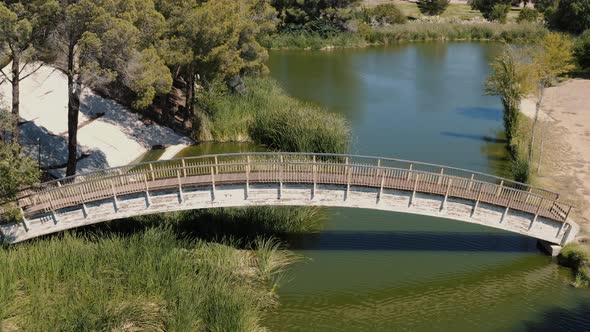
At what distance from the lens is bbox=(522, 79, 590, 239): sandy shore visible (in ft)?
80.6

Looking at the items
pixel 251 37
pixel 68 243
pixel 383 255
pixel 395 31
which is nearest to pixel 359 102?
pixel 251 37

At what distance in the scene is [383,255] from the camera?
2053 cm

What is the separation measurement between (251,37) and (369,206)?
18945mm

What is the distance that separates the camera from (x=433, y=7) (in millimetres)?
93062

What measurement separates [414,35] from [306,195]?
6163cm

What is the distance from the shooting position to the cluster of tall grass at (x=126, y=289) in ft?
44.8

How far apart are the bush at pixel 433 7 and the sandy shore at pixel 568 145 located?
161 feet

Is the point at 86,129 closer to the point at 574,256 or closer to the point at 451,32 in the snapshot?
the point at 574,256

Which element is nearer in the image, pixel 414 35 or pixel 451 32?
pixel 414 35

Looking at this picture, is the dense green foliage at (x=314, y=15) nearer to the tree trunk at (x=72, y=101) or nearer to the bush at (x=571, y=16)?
the bush at (x=571, y=16)

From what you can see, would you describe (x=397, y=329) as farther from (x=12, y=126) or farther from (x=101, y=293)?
(x=12, y=126)

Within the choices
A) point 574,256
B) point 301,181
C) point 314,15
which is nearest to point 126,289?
point 301,181

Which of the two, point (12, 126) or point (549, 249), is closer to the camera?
point (12, 126)

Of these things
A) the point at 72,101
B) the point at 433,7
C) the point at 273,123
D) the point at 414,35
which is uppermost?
the point at 72,101
